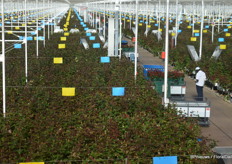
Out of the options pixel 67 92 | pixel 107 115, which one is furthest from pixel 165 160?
pixel 67 92

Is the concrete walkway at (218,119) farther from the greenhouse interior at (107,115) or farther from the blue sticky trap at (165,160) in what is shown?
the blue sticky trap at (165,160)

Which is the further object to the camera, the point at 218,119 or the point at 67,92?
the point at 218,119

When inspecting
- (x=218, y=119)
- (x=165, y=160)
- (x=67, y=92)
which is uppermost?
(x=67, y=92)

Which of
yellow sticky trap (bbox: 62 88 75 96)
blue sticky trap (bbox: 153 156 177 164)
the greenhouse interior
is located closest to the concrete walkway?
the greenhouse interior

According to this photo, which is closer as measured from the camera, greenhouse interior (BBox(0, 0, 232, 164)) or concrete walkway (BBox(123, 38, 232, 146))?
greenhouse interior (BBox(0, 0, 232, 164))

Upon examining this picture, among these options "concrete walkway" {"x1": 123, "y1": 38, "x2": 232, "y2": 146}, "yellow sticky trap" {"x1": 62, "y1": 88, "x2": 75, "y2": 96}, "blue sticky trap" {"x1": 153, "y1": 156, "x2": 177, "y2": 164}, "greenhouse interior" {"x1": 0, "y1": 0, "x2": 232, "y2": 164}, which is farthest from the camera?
"concrete walkway" {"x1": 123, "y1": 38, "x2": 232, "y2": 146}

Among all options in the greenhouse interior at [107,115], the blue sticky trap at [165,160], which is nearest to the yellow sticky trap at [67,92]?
the greenhouse interior at [107,115]

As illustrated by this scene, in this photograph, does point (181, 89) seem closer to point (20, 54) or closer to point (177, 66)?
point (177, 66)

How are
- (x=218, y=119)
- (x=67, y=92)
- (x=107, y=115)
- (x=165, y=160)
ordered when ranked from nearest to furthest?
(x=165, y=160) → (x=107, y=115) → (x=67, y=92) → (x=218, y=119)

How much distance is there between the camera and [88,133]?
26.2 ft

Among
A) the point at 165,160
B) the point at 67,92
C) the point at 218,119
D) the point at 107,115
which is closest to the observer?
the point at 165,160

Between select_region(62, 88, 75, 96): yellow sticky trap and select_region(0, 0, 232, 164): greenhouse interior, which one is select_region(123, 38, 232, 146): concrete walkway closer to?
select_region(0, 0, 232, 164): greenhouse interior

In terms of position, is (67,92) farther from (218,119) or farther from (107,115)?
(218,119)

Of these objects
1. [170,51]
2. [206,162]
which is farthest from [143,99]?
[170,51]
